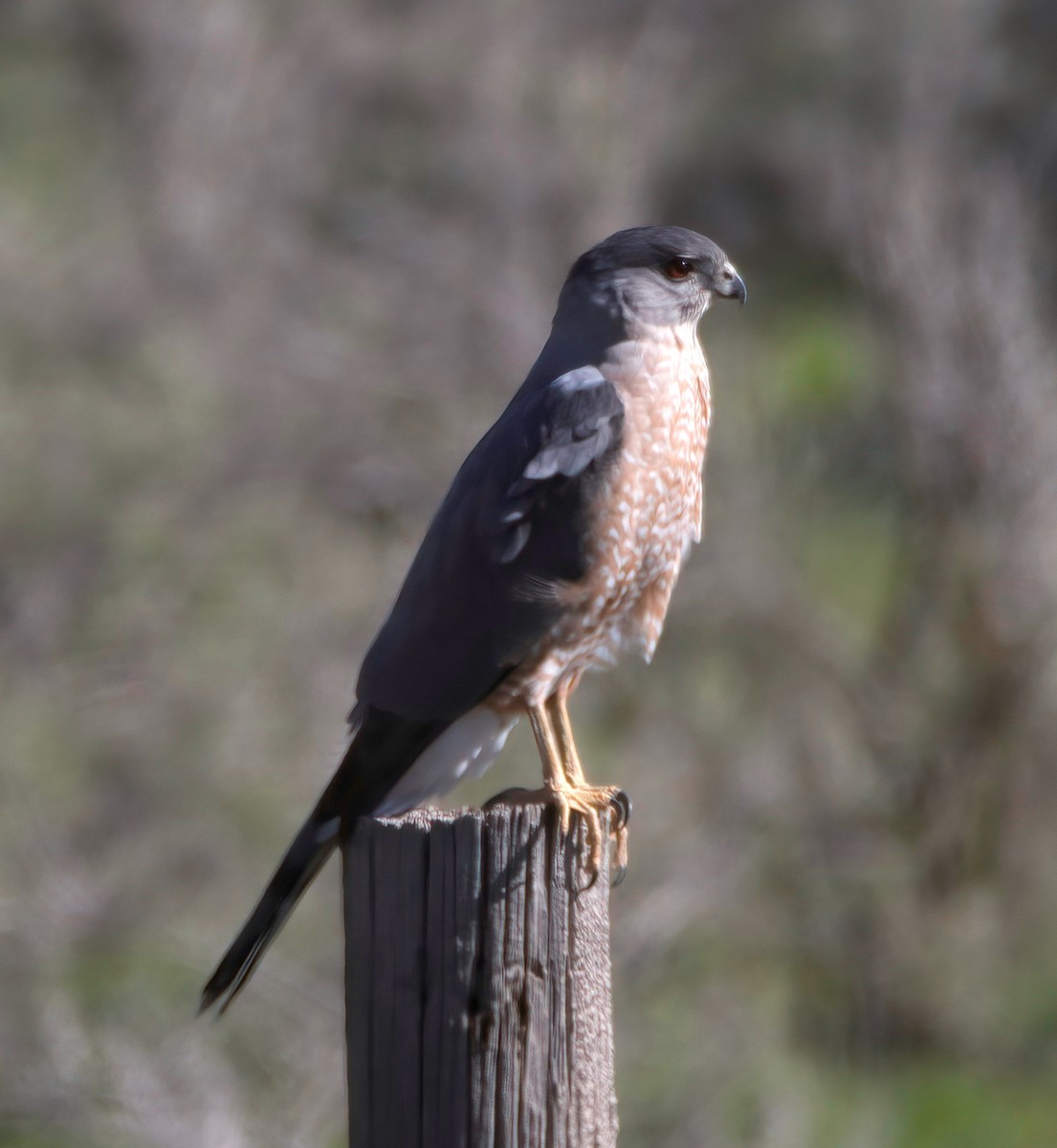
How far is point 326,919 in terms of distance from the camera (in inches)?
229

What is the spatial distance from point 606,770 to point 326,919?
4.38 ft

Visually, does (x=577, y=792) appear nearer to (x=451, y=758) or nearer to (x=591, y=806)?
(x=591, y=806)

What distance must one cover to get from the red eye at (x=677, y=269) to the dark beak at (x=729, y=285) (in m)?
0.09

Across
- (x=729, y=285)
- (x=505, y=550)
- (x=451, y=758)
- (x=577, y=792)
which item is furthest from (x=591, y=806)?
(x=729, y=285)

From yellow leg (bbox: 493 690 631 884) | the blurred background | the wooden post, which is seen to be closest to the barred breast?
yellow leg (bbox: 493 690 631 884)

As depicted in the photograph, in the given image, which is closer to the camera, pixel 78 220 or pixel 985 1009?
pixel 985 1009

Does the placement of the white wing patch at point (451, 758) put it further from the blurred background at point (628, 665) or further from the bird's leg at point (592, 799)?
the blurred background at point (628, 665)

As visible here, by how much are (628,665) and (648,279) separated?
385 centimetres

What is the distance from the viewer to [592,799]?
288 cm

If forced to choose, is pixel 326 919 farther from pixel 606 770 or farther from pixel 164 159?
pixel 164 159

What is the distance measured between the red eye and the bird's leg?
912 mm

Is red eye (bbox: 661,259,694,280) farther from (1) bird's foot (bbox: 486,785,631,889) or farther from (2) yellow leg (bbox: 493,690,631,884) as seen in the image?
(1) bird's foot (bbox: 486,785,631,889)

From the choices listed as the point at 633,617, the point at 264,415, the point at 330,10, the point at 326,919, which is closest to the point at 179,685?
the point at 326,919

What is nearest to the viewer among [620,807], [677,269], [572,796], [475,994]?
[475,994]
